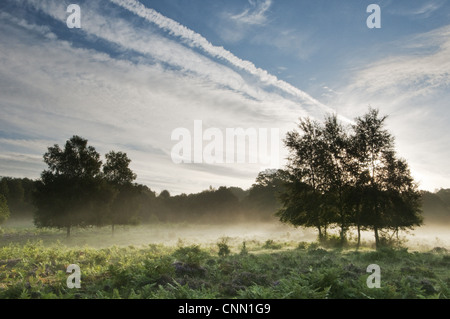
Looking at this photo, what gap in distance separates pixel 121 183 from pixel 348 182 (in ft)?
98.6

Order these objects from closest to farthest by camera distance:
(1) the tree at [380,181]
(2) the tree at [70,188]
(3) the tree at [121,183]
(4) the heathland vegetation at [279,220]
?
1. (4) the heathland vegetation at [279,220]
2. (1) the tree at [380,181]
3. (2) the tree at [70,188]
4. (3) the tree at [121,183]

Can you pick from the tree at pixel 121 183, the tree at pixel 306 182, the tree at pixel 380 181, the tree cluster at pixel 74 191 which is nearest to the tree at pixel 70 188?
the tree cluster at pixel 74 191

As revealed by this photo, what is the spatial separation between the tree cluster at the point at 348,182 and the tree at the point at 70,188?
23267mm

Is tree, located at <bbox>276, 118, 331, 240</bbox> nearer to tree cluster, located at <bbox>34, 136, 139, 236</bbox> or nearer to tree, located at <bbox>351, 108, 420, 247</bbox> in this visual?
tree, located at <bbox>351, 108, 420, 247</bbox>

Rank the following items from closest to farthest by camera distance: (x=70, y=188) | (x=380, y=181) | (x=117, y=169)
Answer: (x=380, y=181) < (x=70, y=188) < (x=117, y=169)

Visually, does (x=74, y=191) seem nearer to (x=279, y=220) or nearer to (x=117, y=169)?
(x=117, y=169)

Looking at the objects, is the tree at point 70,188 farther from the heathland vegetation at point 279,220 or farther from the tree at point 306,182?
the tree at point 306,182

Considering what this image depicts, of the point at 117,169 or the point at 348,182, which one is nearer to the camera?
the point at 348,182

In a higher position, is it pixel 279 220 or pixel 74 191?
pixel 74 191

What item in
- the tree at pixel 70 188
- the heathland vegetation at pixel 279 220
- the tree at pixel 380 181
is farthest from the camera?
the tree at pixel 70 188

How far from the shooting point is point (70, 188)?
31516mm

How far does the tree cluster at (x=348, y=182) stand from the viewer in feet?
86.1

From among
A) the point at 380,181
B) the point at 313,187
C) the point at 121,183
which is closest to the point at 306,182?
the point at 313,187

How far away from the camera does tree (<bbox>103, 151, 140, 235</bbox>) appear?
3853cm
